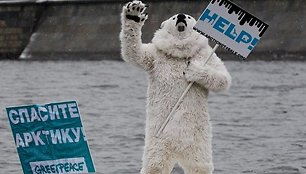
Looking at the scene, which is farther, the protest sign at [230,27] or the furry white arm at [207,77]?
the protest sign at [230,27]

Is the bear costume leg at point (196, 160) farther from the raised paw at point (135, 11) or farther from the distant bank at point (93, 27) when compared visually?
the distant bank at point (93, 27)

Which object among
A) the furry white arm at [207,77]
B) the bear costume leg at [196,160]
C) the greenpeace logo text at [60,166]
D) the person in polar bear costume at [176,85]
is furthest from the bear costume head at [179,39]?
the greenpeace logo text at [60,166]

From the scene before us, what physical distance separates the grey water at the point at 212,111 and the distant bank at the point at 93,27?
2.44 meters

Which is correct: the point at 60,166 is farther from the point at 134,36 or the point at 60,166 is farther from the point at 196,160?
the point at 134,36

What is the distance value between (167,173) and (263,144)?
6.85 meters

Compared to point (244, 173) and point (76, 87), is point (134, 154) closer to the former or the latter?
point (244, 173)

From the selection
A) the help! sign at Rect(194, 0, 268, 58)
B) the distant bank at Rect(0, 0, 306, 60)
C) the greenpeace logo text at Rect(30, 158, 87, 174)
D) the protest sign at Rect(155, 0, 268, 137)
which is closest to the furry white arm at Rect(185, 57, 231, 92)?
the protest sign at Rect(155, 0, 268, 137)

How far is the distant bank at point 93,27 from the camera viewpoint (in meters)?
38.8

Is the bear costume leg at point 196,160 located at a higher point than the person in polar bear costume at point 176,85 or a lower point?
lower

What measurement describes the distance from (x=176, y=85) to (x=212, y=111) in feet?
39.2

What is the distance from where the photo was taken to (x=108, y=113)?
21.2m

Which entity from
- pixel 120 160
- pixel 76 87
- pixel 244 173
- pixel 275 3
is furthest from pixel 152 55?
pixel 275 3

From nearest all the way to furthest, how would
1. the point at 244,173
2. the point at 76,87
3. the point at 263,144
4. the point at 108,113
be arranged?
the point at 244,173, the point at 263,144, the point at 108,113, the point at 76,87

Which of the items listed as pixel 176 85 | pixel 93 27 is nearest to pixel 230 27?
pixel 176 85
